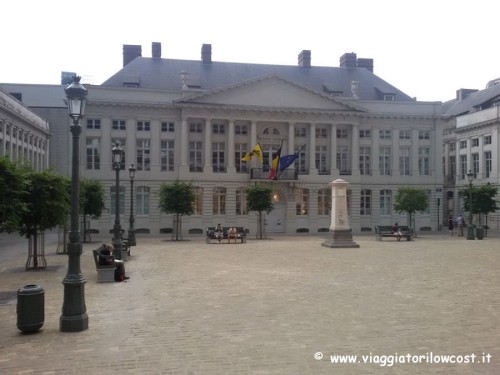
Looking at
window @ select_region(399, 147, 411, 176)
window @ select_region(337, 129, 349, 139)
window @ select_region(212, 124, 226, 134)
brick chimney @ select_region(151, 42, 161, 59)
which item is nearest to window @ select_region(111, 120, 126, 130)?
window @ select_region(212, 124, 226, 134)

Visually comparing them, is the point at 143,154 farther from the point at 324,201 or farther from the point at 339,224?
the point at 339,224

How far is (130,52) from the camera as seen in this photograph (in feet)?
183

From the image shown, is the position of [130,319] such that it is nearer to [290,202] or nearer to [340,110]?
[290,202]

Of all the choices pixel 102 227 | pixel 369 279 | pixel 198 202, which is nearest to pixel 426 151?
pixel 198 202

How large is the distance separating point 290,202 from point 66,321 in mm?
41391

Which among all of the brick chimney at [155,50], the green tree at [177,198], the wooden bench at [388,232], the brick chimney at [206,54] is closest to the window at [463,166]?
the wooden bench at [388,232]

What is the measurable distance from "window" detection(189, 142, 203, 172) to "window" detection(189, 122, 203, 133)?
1.21m

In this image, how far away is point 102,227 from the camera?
4700cm

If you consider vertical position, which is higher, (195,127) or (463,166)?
(195,127)

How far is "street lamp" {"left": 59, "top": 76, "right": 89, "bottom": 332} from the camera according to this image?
9602 millimetres

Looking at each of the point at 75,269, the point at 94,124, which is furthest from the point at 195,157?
the point at 75,269

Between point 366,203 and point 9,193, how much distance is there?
143 feet

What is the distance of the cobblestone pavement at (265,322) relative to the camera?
7598mm

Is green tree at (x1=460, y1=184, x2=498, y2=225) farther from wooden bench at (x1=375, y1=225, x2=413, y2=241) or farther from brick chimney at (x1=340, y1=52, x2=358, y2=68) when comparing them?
brick chimney at (x1=340, y1=52, x2=358, y2=68)
